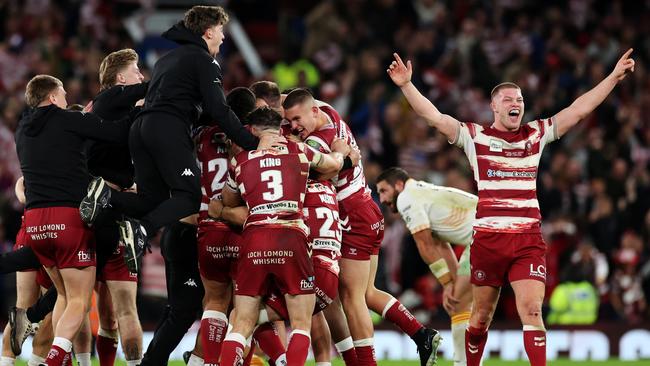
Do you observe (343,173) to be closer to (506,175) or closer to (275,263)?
(506,175)

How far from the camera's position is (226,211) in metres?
9.82

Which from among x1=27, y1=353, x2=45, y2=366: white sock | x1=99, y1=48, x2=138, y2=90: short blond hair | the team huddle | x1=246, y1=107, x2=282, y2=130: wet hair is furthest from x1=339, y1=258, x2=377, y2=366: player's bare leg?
x1=27, y1=353, x2=45, y2=366: white sock

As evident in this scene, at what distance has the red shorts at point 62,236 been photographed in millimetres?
9758

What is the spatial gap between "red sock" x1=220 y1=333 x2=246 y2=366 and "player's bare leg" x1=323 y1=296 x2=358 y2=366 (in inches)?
50.8

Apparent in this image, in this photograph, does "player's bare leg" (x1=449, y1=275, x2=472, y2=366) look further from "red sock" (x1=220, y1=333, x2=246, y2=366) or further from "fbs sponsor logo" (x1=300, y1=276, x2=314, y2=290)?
"red sock" (x1=220, y1=333, x2=246, y2=366)

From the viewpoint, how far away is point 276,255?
9219 millimetres

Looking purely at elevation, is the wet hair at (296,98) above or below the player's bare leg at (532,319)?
above

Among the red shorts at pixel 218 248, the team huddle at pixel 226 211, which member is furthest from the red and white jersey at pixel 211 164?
the red shorts at pixel 218 248

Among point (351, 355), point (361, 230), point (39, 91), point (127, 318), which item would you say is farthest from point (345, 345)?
point (39, 91)

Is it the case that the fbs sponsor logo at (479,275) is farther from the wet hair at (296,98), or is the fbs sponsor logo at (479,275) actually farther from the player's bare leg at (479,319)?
the wet hair at (296,98)

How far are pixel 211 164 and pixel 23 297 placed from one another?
89.0 inches

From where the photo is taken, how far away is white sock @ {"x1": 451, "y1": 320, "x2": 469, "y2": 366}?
454 inches

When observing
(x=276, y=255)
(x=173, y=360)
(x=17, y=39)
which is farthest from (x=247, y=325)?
(x=17, y=39)

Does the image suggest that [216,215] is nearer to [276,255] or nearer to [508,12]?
[276,255]
